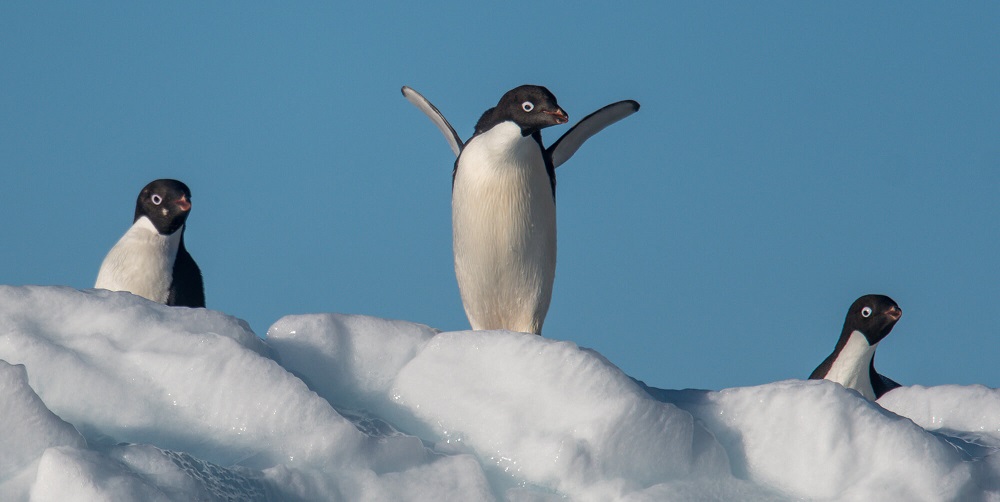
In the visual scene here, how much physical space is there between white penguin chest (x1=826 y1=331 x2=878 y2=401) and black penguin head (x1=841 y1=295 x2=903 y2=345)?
47 millimetres

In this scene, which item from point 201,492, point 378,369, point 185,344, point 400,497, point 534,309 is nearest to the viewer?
point 201,492

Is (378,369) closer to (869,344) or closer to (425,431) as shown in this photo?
(425,431)

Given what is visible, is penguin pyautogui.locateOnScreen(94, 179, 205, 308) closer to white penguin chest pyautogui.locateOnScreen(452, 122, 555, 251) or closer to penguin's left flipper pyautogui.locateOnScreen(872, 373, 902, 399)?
white penguin chest pyautogui.locateOnScreen(452, 122, 555, 251)

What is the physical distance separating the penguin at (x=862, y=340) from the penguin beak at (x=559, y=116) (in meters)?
2.88

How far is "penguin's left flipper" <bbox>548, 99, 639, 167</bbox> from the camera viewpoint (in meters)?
6.27

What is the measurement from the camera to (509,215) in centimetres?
549

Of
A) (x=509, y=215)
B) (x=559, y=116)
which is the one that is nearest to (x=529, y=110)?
(x=559, y=116)

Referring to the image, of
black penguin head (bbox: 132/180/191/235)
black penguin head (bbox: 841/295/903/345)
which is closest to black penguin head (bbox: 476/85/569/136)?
black penguin head (bbox: 132/180/191/235)

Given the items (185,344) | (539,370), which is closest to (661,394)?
(539,370)

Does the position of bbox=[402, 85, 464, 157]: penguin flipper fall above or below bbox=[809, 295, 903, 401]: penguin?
above

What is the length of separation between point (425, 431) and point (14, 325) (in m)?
1.20

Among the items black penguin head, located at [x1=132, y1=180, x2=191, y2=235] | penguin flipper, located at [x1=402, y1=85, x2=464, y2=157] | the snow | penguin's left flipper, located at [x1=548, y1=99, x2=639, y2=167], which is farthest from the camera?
penguin flipper, located at [x1=402, y1=85, x2=464, y2=157]

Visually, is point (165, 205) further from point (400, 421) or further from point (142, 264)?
point (400, 421)

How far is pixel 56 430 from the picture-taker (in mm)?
2771
